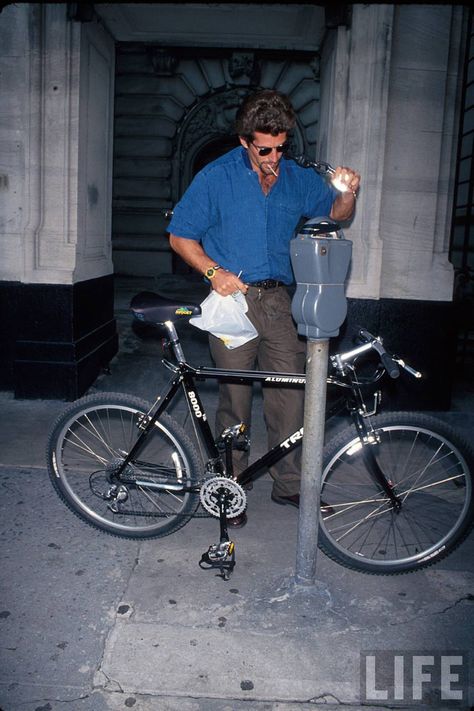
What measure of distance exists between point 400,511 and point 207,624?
4.07ft

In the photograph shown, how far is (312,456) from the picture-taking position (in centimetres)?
278

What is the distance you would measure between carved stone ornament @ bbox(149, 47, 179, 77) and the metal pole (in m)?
12.0

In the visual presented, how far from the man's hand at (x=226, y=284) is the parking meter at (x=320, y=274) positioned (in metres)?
0.50

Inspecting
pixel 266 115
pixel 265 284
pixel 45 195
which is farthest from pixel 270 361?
pixel 45 195

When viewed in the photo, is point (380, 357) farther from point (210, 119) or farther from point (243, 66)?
point (210, 119)

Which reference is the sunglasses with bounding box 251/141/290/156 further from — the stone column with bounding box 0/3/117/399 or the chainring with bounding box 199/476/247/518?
the stone column with bounding box 0/3/117/399

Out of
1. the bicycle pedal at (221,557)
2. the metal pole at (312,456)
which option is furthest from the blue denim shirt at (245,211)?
the bicycle pedal at (221,557)

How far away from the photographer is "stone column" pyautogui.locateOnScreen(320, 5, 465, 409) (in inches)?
211

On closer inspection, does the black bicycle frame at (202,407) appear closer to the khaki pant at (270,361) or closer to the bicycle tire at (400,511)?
the bicycle tire at (400,511)

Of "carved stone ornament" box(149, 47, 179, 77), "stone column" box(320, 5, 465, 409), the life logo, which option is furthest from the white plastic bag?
"carved stone ornament" box(149, 47, 179, 77)

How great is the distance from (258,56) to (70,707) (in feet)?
42.2

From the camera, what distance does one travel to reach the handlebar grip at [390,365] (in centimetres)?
280

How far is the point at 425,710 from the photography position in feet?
7.49

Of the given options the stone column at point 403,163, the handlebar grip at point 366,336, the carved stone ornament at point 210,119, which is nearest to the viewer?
the handlebar grip at point 366,336
